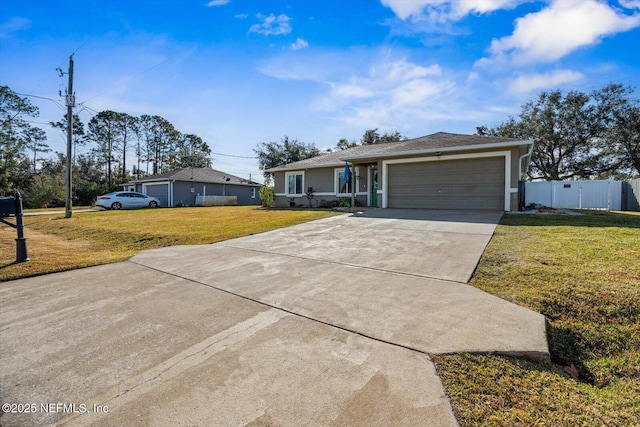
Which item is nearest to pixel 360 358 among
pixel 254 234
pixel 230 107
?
pixel 254 234

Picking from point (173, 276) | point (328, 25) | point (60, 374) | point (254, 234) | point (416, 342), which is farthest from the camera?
point (328, 25)

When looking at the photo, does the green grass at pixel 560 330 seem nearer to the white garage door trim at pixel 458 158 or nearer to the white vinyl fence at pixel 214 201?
the white garage door trim at pixel 458 158

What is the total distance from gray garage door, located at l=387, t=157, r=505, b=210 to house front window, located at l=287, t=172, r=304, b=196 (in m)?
6.59

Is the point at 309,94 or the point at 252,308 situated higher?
the point at 309,94

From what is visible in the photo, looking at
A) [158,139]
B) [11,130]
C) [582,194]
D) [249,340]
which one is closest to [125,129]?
[158,139]

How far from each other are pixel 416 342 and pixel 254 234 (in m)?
6.48

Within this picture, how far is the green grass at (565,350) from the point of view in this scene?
1.81 m

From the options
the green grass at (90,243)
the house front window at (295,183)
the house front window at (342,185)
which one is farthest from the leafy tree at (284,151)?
the green grass at (90,243)

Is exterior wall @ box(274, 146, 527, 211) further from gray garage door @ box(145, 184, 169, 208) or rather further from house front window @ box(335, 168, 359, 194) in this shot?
gray garage door @ box(145, 184, 169, 208)

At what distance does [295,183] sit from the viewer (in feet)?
63.0

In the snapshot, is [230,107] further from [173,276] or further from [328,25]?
[173,276]

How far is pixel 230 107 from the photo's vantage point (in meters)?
14.3

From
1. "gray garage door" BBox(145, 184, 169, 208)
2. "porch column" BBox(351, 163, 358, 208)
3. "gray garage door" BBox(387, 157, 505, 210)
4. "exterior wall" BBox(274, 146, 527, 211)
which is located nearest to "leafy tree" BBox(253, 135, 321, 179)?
"gray garage door" BBox(145, 184, 169, 208)

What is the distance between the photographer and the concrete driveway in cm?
183
